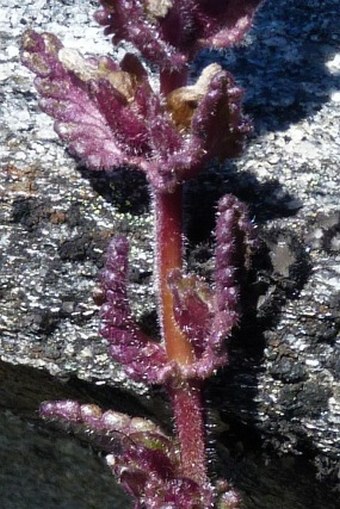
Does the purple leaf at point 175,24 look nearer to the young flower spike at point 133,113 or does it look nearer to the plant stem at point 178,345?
the young flower spike at point 133,113

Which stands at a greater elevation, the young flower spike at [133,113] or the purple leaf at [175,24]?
the purple leaf at [175,24]

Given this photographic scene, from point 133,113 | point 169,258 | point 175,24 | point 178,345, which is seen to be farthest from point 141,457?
point 175,24

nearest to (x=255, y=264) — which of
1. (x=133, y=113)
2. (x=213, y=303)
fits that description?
(x=213, y=303)

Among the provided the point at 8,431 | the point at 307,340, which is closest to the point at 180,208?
the point at 307,340

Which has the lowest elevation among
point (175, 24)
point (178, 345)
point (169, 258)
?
point (178, 345)

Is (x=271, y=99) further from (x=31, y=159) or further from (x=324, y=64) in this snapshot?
(x=31, y=159)

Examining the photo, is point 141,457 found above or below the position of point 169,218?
below

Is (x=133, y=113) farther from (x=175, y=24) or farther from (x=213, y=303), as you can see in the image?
(x=213, y=303)

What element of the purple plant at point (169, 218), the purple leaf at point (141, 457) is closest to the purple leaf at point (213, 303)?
the purple plant at point (169, 218)
